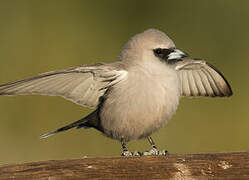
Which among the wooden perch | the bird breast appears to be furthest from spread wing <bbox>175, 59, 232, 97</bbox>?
the wooden perch

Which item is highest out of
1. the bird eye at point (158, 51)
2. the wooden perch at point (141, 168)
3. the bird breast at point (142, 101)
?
the bird eye at point (158, 51)

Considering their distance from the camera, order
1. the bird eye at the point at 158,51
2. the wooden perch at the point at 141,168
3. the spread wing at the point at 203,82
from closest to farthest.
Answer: the wooden perch at the point at 141,168
the bird eye at the point at 158,51
the spread wing at the point at 203,82

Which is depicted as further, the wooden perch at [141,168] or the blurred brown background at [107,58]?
the blurred brown background at [107,58]

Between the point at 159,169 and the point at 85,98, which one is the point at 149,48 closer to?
the point at 85,98

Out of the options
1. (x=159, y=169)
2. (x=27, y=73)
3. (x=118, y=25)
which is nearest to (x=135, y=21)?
(x=118, y=25)

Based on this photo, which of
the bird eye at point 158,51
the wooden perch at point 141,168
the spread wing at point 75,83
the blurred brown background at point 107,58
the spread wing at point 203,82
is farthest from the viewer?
the blurred brown background at point 107,58

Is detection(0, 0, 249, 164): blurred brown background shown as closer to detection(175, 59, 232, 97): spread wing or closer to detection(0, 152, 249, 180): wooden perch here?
detection(175, 59, 232, 97): spread wing

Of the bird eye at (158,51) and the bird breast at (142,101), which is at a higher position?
the bird eye at (158,51)

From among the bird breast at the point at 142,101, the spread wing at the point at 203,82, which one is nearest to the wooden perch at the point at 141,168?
the bird breast at the point at 142,101

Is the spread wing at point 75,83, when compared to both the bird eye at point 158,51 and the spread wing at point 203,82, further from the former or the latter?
the spread wing at point 203,82
